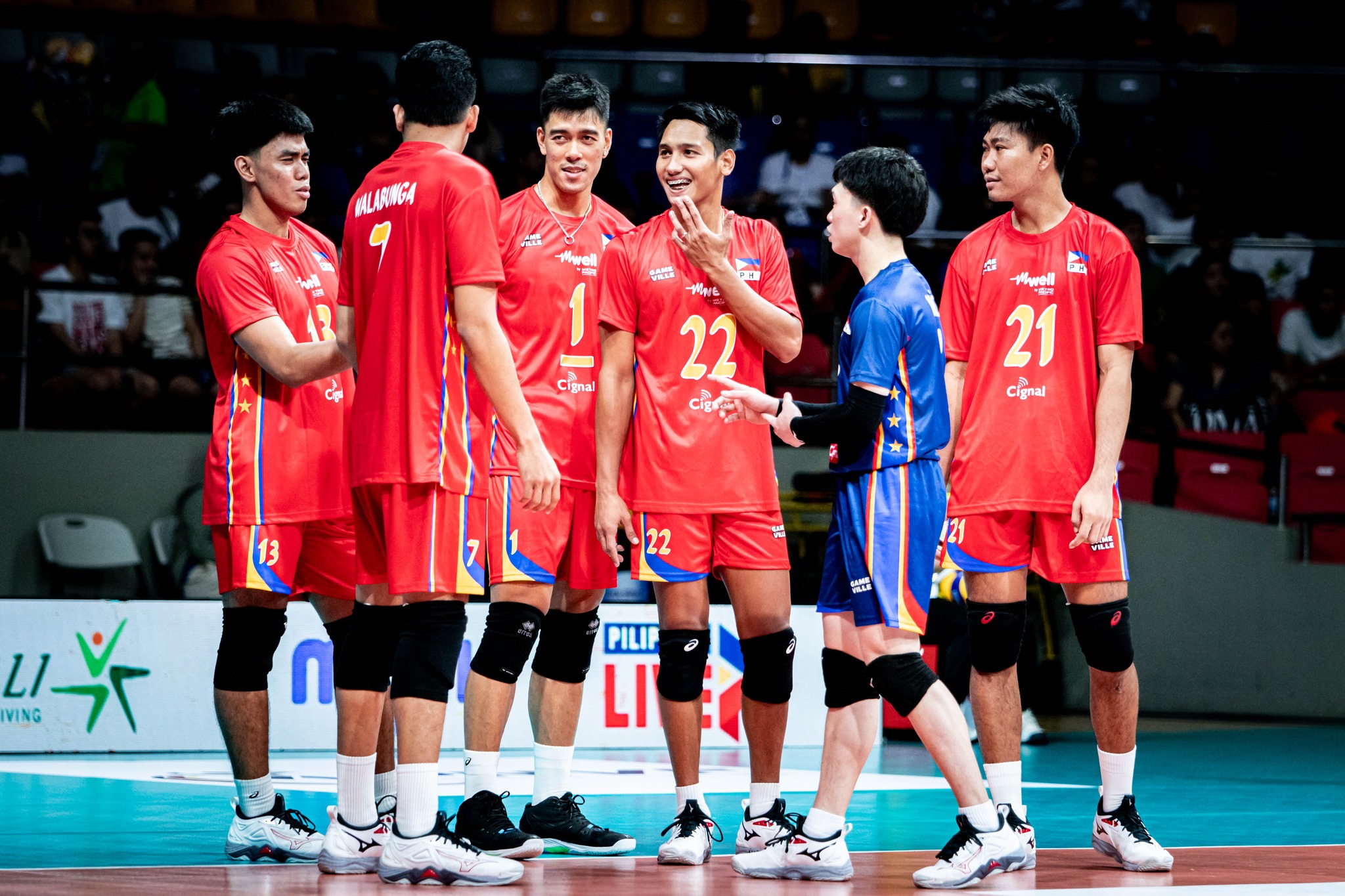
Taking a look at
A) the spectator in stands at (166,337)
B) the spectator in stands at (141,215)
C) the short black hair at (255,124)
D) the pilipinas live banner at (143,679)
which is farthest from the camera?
the spectator in stands at (141,215)

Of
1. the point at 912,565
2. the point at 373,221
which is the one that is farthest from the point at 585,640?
the point at 373,221

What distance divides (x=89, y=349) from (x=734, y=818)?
6829 millimetres

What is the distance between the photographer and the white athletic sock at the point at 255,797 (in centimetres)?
493

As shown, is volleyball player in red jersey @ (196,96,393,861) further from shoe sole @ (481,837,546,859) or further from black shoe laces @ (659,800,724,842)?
black shoe laces @ (659,800,724,842)

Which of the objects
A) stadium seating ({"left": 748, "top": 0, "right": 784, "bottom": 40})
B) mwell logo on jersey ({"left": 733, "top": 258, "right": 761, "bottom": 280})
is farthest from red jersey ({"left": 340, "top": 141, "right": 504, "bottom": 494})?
stadium seating ({"left": 748, "top": 0, "right": 784, "bottom": 40})

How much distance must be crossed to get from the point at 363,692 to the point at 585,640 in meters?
0.95

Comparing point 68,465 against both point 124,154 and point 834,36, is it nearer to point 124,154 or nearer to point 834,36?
point 124,154

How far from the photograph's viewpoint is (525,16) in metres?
15.2

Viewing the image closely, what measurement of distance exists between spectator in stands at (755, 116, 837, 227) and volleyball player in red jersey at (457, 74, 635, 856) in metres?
8.03

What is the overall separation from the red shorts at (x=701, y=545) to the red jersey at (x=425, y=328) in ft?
2.67

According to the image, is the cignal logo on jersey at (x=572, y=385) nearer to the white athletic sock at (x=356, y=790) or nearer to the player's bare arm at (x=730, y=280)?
the player's bare arm at (x=730, y=280)

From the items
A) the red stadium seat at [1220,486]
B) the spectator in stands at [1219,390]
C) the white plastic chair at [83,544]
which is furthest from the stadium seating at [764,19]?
the white plastic chair at [83,544]

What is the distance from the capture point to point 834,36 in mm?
15383

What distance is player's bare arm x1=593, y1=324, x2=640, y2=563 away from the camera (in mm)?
4859
